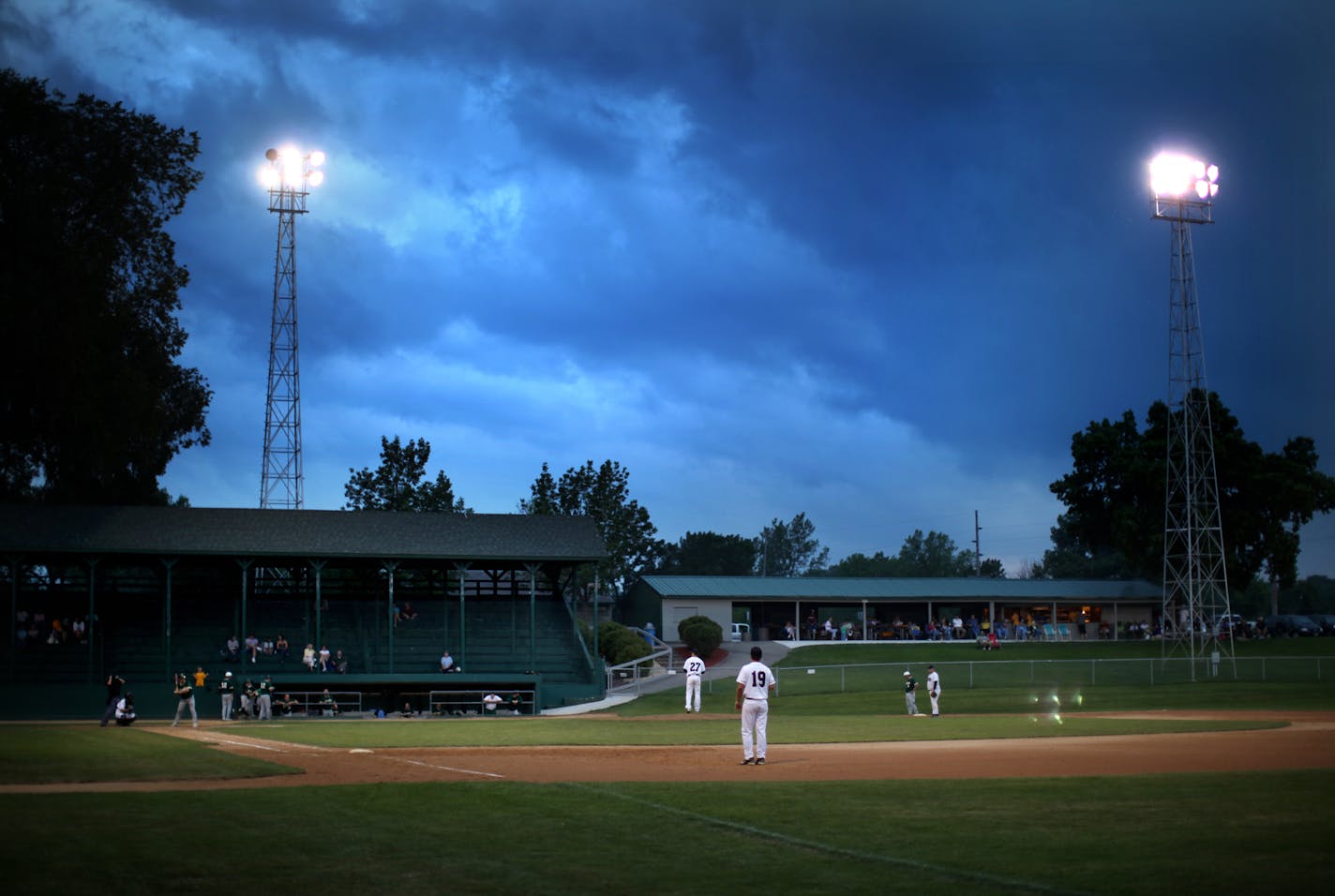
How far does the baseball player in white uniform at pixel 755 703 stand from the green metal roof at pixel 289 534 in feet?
86.5

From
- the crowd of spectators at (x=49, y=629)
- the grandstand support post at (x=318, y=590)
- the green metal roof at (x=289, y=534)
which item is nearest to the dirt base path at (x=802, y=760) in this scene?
the grandstand support post at (x=318, y=590)

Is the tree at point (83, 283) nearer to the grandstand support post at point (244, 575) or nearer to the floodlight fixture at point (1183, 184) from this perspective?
the grandstand support post at point (244, 575)

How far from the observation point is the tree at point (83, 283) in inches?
1909

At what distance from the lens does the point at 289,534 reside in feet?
161

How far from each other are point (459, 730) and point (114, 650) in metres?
20.0

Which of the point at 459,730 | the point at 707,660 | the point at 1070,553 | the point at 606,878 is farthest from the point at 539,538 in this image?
the point at 1070,553

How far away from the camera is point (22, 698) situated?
4288 centimetres

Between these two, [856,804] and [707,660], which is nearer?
[856,804]

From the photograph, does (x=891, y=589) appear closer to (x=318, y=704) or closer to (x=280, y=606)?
(x=280, y=606)

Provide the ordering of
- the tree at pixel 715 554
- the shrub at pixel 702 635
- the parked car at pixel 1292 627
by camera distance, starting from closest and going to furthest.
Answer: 1. the shrub at pixel 702 635
2. the parked car at pixel 1292 627
3. the tree at pixel 715 554

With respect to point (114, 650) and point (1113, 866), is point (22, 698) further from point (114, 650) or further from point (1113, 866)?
point (1113, 866)

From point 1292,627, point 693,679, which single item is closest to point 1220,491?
point 1292,627

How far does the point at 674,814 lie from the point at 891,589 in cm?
6039

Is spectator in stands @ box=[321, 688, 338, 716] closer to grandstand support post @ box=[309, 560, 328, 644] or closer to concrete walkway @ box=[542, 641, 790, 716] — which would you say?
grandstand support post @ box=[309, 560, 328, 644]
